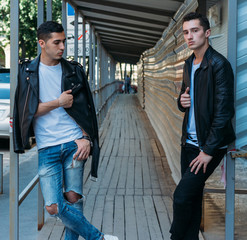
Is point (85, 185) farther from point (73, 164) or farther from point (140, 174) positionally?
point (73, 164)

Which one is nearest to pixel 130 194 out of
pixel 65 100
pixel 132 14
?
pixel 65 100

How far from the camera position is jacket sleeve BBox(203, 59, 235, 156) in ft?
10.9

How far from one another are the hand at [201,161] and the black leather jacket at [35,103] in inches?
27.1

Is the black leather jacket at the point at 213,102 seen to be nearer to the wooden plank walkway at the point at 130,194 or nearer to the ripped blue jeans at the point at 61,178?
the ripped blue jeans at the point at 61,178

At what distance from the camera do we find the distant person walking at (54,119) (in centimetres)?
347

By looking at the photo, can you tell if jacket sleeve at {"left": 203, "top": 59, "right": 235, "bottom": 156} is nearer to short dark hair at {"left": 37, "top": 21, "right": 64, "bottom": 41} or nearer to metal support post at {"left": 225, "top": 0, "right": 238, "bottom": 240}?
metal support post at {"left": 225, "top": 0, "right": 238, "bottom": 240}

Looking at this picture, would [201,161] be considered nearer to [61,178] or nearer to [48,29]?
[61,178]

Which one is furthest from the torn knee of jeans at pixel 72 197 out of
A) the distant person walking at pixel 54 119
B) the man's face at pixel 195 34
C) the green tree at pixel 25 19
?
the green tree at pixel 25 19

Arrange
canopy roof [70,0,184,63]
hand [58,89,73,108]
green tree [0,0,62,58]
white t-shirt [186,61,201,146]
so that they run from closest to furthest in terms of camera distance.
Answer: hand [58,89,73,108], white t-shirt [186,61,201,146], canopy roof [70,0,184,63], green tree [0,0,62,58]

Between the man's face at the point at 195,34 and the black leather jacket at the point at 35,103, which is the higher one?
the man's face at the point at 195,34

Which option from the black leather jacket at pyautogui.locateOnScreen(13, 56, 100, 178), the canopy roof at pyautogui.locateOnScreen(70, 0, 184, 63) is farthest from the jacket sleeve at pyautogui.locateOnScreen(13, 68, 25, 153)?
the canopy roof at pyautogui.locateOnScreen(70, 0, 184, 63)

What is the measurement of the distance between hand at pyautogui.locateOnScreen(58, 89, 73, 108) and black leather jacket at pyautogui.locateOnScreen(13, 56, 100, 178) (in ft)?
0.17

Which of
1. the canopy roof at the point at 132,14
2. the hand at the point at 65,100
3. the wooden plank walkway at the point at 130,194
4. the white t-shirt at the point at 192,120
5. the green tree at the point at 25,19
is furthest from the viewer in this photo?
the green tree at the point at 25,19

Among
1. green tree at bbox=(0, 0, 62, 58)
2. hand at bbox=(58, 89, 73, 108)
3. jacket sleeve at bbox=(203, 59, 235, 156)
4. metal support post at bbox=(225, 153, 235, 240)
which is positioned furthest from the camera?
green tree at bbox=(0, 0, 62, 58)
